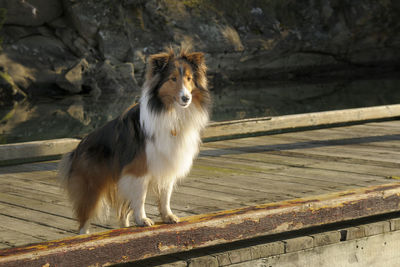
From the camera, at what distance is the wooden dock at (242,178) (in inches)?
157

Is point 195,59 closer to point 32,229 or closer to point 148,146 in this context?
point 148,146

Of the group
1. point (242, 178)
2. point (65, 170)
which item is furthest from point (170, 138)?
point (242, 178)

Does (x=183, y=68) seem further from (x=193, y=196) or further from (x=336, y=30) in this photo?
(x=336, y=30)

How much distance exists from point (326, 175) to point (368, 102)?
47.8ft

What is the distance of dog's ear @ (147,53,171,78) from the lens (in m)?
3.47

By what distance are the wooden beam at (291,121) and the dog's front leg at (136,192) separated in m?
3.11

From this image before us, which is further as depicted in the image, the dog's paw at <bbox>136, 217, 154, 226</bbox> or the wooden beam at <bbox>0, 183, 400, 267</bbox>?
the dog's paw at <bbox>136, 217, 154, 226</bbox>

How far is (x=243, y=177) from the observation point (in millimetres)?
5117

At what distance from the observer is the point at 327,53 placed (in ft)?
105

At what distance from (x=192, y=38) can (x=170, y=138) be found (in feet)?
79.5

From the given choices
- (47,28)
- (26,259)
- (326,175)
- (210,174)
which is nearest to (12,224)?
(26,259)

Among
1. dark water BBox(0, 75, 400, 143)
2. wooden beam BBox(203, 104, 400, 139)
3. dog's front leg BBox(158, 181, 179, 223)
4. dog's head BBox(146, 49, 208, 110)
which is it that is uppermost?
dark water BBox(0, 75, 400, 143)

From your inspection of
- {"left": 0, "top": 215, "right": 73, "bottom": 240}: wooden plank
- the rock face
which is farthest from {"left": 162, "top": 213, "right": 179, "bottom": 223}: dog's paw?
the rock face

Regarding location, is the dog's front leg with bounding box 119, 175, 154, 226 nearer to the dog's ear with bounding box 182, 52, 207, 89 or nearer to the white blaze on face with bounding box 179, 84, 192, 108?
the white blaze on face with bounding box 179, 84, 192, 108
